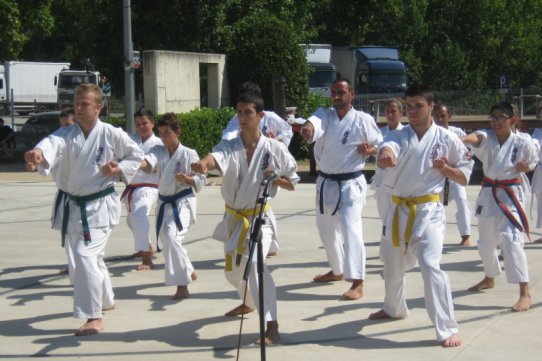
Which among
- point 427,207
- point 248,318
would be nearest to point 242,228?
point 248,318

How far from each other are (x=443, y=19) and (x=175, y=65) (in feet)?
102

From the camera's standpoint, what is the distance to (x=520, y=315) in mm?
8086

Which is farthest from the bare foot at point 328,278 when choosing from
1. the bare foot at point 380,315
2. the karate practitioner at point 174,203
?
the bare foot at point 380,315

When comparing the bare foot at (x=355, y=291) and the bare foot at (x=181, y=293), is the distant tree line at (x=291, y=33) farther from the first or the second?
the bare foot at (x=355, y=291)

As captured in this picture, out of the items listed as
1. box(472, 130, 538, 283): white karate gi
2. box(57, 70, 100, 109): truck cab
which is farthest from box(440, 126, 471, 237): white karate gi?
box(57, 70, 100, 109): truck cab

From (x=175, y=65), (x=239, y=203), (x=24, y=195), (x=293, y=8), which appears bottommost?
(x=24, y=195)

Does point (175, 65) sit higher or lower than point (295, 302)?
higher

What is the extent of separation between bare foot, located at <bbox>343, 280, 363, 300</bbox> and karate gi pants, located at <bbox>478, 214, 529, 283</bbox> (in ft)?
3.81

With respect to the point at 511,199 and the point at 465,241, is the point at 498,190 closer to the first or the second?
the point at 511,199

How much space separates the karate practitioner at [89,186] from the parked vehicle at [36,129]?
65.6 feet

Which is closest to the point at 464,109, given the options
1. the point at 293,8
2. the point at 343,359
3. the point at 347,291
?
the point at 293,8

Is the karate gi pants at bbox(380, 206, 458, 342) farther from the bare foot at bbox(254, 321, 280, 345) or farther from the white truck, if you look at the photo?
the white truck

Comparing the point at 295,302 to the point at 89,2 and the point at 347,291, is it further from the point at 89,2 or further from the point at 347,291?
the point at 89,2

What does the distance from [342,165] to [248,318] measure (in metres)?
1.92
